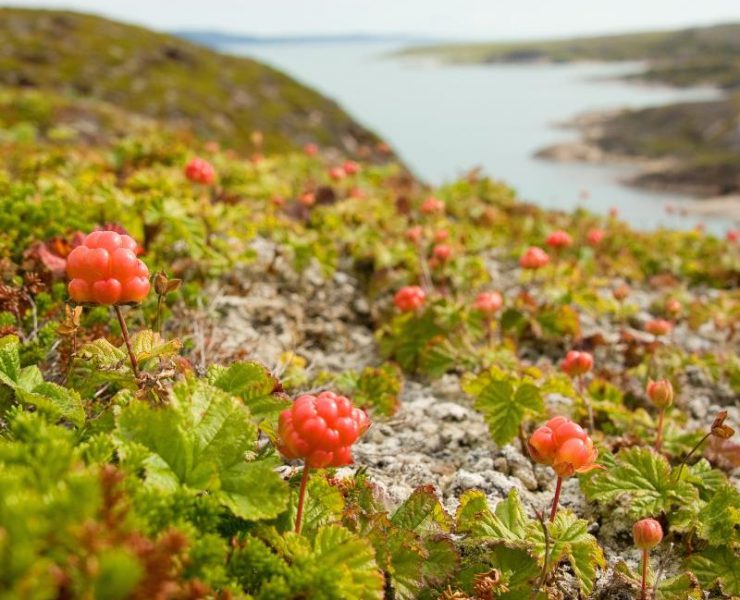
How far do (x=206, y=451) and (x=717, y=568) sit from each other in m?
2.00

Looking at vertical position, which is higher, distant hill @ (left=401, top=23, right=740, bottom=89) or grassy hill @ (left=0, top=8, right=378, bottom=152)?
distant hill @ (left=401, top=23, right=740, bottom=89)

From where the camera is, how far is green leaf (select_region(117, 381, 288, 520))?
5.76ft

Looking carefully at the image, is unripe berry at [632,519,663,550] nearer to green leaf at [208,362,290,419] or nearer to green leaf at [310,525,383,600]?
green leaf at [310,525,383,600]

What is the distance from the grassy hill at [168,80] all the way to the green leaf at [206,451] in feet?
117

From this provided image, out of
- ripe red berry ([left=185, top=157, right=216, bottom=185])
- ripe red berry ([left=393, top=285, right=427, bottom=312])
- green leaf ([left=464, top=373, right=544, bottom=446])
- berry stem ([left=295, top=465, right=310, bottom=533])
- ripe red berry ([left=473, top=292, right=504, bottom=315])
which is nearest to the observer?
berry stem ([left=295, top=465, right=310, bottom=533])

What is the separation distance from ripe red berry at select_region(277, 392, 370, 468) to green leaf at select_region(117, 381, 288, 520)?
0.32 feet

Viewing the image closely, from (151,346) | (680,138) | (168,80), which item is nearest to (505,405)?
(151,346)

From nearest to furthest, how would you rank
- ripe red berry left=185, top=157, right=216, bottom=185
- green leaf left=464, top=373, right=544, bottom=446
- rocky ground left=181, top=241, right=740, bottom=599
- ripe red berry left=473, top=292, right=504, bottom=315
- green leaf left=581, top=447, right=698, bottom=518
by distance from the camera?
green leaf left=581, top=447, right=698, bottom=518 → rocky ground left=181, top=241, right=740, bottom=599 → green leaf left=464, top=373, right=544, bottom=446 → ripe red berry left=473, top=292, right=504, bottom=315 → ripe red berry left=185, top=157, right=216, bottom=185

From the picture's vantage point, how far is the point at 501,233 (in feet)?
23.6

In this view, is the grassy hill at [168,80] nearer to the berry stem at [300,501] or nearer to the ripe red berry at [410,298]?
the ripe red berry at [410,298]

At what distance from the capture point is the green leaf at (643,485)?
2.65 m

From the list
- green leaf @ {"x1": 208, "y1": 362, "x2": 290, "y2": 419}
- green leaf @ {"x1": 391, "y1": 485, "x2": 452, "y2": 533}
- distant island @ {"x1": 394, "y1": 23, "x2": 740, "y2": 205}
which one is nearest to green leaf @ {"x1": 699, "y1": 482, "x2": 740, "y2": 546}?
green leaf @ {"x1": 391, "y1": 485, "x2": 452, "y2": 533}

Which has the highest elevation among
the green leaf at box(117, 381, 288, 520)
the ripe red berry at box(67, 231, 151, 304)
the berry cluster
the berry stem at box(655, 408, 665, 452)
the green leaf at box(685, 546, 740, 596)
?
the ripe red berry at box(67, 231, 151, 304)

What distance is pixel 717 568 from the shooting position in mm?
2482
